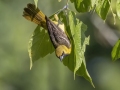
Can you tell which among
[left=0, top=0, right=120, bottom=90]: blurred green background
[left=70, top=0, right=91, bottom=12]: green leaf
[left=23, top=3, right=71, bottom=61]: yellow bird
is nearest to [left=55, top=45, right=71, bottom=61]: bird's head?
[left=23, top=3, right=71, bottom=61]: yellow bird

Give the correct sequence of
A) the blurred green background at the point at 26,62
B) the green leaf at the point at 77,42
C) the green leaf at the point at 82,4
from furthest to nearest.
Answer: the blurred green background at the point at 26,62 → the green leaf at the point at 82,4 → the green leaf at the point at 77,42

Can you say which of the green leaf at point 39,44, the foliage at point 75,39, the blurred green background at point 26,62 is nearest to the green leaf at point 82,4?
the foliage at point 75,39

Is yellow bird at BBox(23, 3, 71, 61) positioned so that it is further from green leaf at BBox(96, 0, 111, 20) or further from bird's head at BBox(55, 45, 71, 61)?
green leaf at BBox(96, 0, 111, 20)

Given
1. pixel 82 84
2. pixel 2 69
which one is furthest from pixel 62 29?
pixel 82 84

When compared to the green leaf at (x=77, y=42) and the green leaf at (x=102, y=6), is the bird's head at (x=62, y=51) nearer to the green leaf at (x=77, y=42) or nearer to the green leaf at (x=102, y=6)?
the green leaf at (x=77, y=42)

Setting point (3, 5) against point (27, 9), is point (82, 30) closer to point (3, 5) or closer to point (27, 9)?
point (27, 9)

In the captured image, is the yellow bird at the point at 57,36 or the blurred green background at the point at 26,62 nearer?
the yellow bird at the point at 57,36
